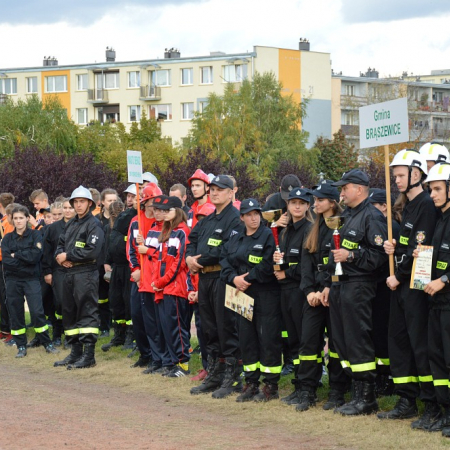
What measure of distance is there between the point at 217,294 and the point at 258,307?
713 mm

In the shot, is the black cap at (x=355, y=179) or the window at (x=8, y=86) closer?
the black cap at (x=355, y=179)

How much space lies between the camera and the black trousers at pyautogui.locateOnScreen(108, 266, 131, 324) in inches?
563

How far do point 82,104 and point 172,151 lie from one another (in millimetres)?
30388

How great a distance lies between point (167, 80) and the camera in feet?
271

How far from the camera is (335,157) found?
68312 mm

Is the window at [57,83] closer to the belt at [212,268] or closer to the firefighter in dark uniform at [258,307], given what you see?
the belt at [212,268]

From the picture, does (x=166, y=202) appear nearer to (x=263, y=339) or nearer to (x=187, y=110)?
(x=263, y=339)

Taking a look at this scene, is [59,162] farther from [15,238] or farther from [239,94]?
[239,94]

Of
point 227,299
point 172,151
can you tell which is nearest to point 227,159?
point 172,151

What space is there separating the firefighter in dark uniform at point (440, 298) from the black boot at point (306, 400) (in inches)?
63.3

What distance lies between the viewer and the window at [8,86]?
292 feet

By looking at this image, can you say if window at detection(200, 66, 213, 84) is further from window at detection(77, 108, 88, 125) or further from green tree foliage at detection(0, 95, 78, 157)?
green tree foliage at detection(0, 95, 78, 157)

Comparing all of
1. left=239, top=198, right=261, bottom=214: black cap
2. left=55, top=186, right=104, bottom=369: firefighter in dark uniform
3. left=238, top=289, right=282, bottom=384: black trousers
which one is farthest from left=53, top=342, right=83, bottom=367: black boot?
left=239, top=198, right=261, bottom=214: black cap

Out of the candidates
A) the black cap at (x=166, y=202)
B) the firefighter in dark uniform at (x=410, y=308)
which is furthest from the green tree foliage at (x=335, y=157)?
the firefighter in dark uniform at (x=410, y=308)
